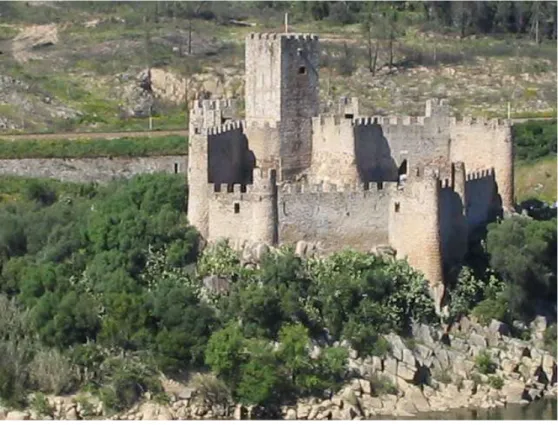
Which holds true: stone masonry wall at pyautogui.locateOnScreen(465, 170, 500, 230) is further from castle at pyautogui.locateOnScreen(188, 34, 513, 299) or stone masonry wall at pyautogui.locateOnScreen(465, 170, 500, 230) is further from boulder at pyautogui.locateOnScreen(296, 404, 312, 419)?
boulder at pyautogui.locateOnScreen(296, 404, 312, 419)

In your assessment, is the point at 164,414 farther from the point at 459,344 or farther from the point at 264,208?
the point at 459,344

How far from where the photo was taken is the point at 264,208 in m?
43.5

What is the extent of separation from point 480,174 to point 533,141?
15.8 m

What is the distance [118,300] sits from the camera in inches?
1631

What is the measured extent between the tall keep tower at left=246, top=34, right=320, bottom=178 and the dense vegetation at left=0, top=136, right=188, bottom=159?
1097 cm

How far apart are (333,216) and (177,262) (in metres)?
3.42

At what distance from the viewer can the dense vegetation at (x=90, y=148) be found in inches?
2248

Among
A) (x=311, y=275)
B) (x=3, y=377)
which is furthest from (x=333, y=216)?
(x=3, y=377)

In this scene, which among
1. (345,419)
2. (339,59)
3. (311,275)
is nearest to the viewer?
Answer: (345,419)

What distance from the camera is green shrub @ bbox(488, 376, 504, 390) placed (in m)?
41.4

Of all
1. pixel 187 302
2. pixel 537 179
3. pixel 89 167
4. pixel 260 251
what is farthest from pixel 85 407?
pixel 537 179

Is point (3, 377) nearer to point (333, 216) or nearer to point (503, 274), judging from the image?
point (333, 216)

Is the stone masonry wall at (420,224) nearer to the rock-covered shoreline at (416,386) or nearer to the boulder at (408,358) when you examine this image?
the rock-covered shoreline at (416,386)

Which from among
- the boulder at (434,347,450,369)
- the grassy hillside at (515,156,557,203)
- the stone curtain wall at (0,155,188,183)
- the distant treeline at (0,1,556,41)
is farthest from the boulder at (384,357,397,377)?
the distant treeline at (0,1,556,41)
